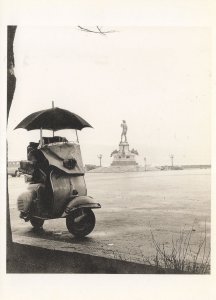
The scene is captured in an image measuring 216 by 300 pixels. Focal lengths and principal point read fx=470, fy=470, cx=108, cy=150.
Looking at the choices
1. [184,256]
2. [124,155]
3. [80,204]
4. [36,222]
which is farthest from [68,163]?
[184,256]

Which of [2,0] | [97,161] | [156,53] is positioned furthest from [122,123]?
[2,0]

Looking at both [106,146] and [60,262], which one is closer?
[60,262]

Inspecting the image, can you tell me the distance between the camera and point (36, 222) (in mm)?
4285

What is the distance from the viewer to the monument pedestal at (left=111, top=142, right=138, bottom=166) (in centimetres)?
421

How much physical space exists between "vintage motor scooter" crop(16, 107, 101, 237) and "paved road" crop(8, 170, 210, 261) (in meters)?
0.08

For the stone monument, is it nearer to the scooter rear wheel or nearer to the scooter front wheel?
the scooter front wheel

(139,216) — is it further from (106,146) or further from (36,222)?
(36,222)

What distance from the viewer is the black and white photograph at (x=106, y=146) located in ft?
13.8

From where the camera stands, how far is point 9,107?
4.29 m

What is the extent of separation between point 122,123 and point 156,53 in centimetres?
72

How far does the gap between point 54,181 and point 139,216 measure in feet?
2.75

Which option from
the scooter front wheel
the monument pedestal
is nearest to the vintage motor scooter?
the scooter front wheel

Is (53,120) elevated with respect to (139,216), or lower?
elevated

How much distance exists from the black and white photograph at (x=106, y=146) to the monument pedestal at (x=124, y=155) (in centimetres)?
1
